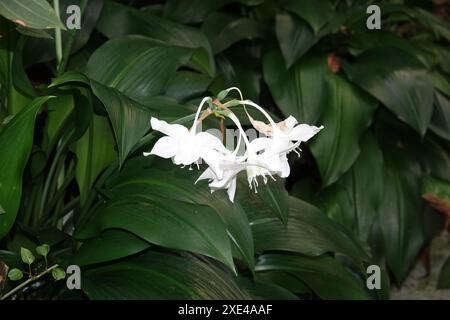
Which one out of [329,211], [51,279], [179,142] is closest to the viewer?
[179,142]

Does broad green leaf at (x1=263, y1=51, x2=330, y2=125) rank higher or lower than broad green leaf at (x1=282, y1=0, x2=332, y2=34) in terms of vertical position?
lower

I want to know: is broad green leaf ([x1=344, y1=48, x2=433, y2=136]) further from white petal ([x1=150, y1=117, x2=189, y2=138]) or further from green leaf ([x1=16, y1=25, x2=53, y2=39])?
white petal ([x1=150, y1=117, x2=189, y2=138])

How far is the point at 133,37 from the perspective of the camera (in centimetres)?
148

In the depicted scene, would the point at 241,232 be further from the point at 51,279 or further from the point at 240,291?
the point at 51,279

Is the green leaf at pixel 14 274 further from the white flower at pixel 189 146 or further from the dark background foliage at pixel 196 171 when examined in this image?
the white flower at pixel 189 146

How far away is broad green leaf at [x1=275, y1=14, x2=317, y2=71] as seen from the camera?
1.76 metres

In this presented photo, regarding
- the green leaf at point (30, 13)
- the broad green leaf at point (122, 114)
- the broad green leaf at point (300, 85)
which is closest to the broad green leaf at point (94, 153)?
the broad green leaf at point (122, 114)

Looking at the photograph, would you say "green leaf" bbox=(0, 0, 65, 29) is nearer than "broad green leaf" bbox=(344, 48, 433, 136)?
Yes

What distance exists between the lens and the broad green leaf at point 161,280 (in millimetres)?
1135

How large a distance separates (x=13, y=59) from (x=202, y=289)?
0.53m

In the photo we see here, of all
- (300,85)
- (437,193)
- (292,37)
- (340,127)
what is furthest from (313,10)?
(437,193)

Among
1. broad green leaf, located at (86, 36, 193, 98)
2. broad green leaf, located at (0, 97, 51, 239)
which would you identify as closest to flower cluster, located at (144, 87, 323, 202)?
broad green leaf, located at (0, 97, 51, 239)
